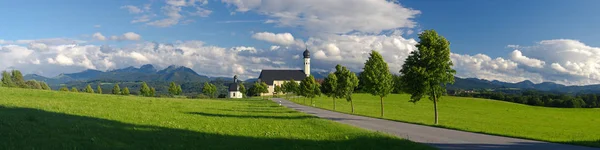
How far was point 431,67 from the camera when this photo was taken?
3394 cm

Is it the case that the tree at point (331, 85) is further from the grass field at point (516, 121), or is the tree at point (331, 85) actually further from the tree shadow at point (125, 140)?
the tree shadow at point (125, 140)

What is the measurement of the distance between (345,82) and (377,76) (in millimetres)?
9369

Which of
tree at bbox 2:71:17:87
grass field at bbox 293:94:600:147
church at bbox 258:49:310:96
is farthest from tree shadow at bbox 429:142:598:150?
church at bbox 258:49:310:96

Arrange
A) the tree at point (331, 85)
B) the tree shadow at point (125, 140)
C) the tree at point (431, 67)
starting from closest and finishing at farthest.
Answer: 1. the tree shadow at point (125, 140)
2. the tree at point (431, 67)
3. the tree at point (331, 85)

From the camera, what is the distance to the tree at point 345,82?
2131 inches

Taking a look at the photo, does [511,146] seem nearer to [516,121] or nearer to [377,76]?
[377,76]

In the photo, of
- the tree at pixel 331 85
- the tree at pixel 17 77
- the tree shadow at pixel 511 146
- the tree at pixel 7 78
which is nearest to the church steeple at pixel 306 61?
the tree at pixel 17 77

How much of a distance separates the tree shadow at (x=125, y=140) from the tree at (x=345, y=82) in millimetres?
36591

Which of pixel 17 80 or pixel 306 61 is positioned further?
pixel 306 61

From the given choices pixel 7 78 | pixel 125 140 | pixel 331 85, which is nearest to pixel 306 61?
pixel 7 78

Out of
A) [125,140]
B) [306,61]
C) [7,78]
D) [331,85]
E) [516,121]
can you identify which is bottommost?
[516,121]

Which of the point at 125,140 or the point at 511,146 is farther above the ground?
the point at 125,140

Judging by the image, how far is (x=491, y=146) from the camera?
17.3m

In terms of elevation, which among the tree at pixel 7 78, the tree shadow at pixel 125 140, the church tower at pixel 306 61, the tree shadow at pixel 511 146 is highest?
the church tower at pixel 306 61
